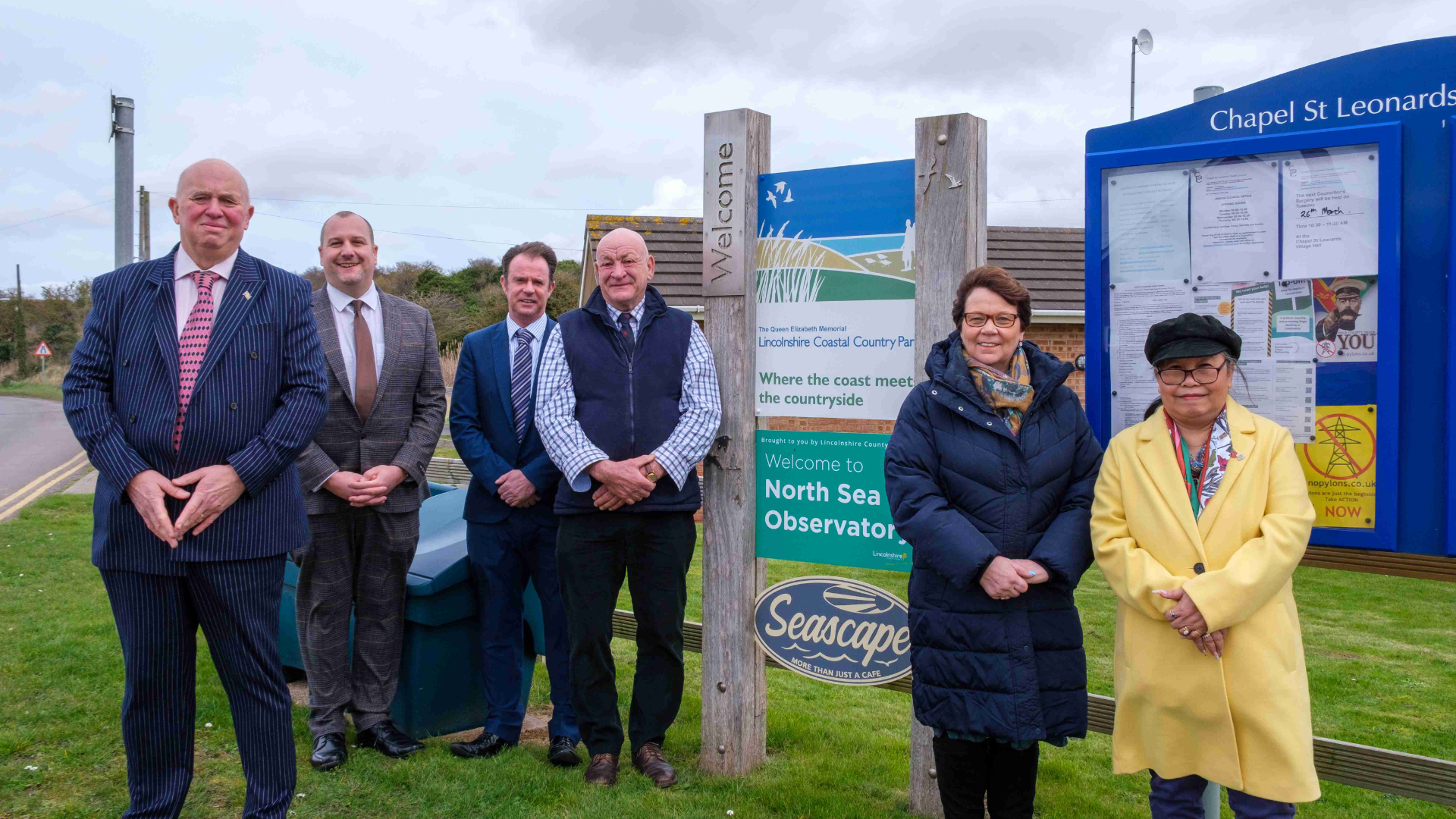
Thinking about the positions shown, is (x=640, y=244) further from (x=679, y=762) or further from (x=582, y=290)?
(x=582, y=290)

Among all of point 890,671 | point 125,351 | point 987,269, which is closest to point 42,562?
point 125,351

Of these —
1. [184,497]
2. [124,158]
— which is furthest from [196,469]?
[124,158]

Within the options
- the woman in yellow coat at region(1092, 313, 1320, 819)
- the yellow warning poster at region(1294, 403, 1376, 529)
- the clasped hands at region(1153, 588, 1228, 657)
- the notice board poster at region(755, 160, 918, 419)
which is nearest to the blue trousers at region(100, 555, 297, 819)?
the notice board poster at region(755, 160, 918, 419)

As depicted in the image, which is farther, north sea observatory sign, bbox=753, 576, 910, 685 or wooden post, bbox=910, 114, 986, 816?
north sea observatory sign, bbox=753, 576, 910, 685

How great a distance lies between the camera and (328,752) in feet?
13.4

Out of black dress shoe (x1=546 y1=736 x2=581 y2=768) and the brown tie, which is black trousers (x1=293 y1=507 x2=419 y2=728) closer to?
the brown tie

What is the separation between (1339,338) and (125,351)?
12.0ft

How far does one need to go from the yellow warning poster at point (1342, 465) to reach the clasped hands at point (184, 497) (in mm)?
3224

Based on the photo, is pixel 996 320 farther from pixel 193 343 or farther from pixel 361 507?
pixel 361 507

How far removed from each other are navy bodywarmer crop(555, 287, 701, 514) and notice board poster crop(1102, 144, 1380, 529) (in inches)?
64.9

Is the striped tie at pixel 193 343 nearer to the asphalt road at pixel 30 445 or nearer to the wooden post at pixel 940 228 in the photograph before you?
the wooden post at pixel 940 228

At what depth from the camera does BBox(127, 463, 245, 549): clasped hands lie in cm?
291

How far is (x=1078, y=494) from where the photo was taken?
9.75 feet

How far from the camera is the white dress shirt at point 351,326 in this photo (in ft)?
Result: 13.6
